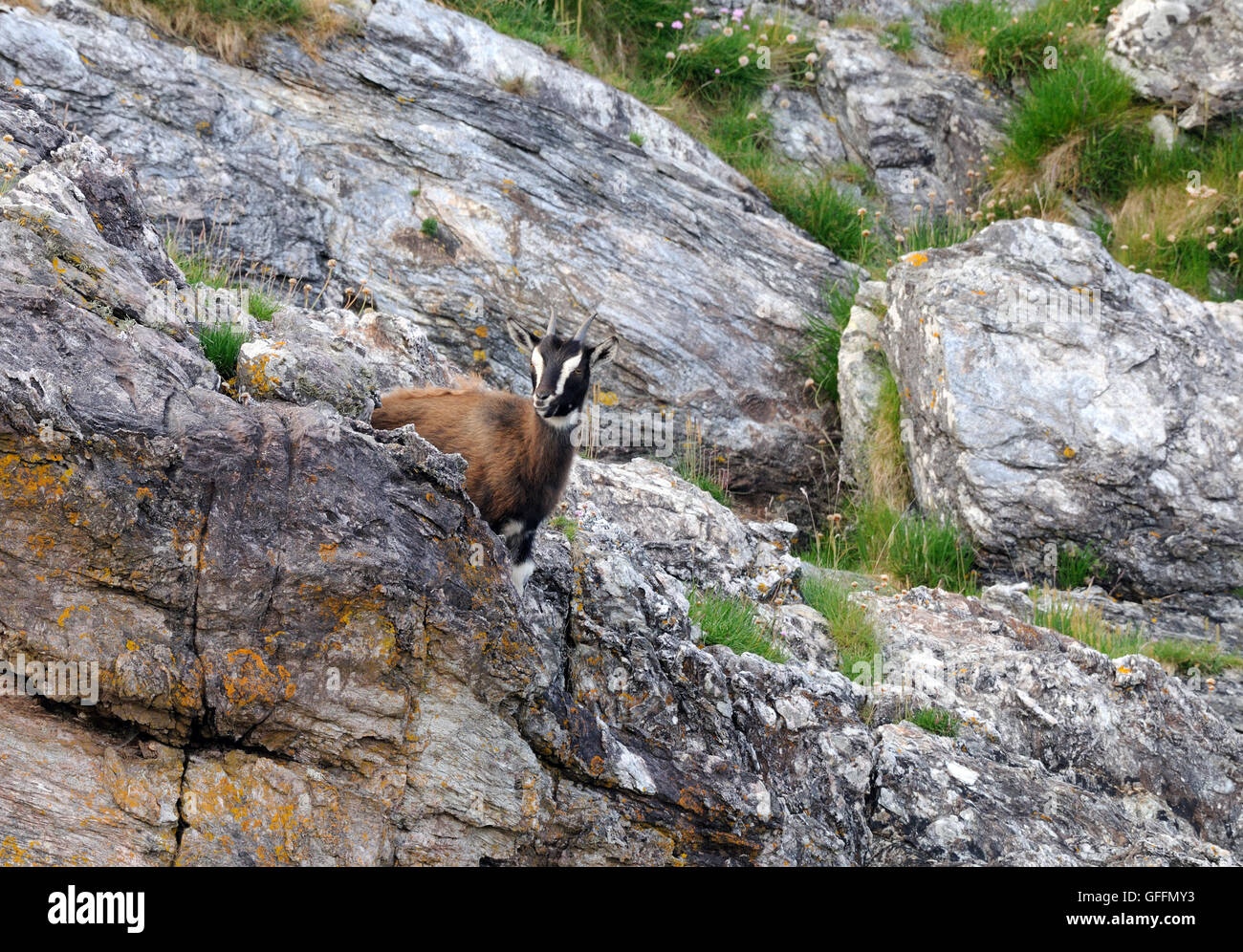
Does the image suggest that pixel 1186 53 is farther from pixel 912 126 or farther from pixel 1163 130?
pixel 912 126

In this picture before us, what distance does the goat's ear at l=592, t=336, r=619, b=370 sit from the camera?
7410 mm

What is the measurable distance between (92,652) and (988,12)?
16.3 meters

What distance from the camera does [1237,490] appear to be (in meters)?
11.2

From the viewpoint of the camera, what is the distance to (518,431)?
23.8 ft

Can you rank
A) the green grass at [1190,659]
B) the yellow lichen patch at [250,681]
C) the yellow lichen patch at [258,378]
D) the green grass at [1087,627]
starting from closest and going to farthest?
the yellow lichen patch at [250,681] → the yellow lichen patch at [258,378] → the green grass at [1087,627] → the green grass at [1190,659]

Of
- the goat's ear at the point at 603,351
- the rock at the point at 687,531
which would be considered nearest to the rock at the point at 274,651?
the goat's ear at the point at 603,351

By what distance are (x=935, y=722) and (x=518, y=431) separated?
12.5 feet

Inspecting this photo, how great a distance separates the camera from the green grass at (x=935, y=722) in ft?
26.8

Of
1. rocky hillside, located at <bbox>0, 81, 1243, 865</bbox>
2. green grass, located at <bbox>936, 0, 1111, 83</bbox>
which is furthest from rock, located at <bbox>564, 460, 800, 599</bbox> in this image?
green grass, located at <bbox>936, 0, 1111, 83</bbox>

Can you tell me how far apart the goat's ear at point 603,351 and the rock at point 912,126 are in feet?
30.8

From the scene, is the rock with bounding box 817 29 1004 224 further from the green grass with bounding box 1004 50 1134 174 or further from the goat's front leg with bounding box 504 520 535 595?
the goat's front leg with bounding box 504 520 535 595

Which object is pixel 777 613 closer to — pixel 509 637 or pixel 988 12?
pixel 509 637

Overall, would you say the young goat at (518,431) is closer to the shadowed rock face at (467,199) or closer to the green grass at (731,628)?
the green grass at (731,628)

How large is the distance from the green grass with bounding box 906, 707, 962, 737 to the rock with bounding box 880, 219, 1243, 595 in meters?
3.48
